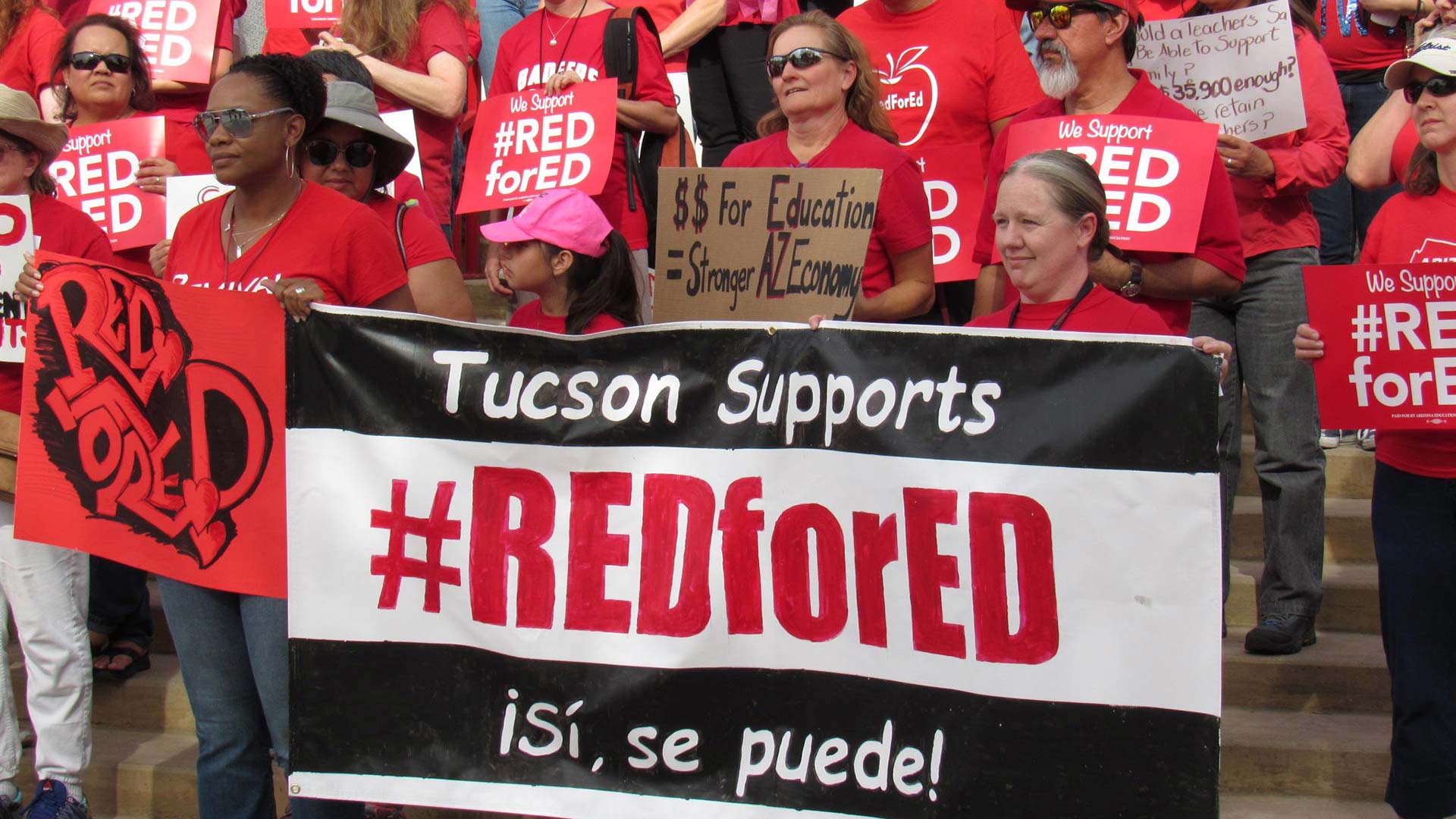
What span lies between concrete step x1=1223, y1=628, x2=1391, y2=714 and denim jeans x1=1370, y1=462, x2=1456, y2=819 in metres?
0.86

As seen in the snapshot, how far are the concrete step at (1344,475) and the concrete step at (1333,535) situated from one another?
0.21 meters

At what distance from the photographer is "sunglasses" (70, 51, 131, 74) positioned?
225 inches

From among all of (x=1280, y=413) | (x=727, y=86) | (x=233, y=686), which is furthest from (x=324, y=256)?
(x=727, y=86)

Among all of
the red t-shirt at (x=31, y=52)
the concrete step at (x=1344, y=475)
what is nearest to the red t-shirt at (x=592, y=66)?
the red t-shirt at (x=31, y=52)

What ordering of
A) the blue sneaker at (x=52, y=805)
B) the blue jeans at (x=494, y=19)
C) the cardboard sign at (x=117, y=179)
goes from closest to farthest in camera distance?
the blue sneaker at (x=52, y=805) → the cardboard sign at (x=117, y=179) → the blue jeans at (x=494, y=19)

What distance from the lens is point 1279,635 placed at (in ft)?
16.0

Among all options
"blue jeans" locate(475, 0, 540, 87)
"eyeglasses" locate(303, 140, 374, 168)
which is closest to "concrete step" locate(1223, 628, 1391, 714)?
"eyeglasses" locate(303, 140, 374, 168)

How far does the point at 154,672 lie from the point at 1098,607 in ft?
12.0

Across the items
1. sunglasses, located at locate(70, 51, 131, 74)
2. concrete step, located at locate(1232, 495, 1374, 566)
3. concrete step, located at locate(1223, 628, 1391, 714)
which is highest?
sunglasses, located at locate(70, 51, 131, 74)

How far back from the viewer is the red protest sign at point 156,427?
367 cm

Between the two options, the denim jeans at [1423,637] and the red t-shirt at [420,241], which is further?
the red t-shirt at [420,241]

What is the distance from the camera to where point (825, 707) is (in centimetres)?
333

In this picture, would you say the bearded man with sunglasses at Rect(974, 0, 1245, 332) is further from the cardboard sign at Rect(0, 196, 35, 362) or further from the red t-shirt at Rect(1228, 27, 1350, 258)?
the cardboard sign at Rect(0, 196, 35, 362)

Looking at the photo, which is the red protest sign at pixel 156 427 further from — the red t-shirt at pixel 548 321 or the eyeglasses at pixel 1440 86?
the eyeglasses at pixel 1440 86
